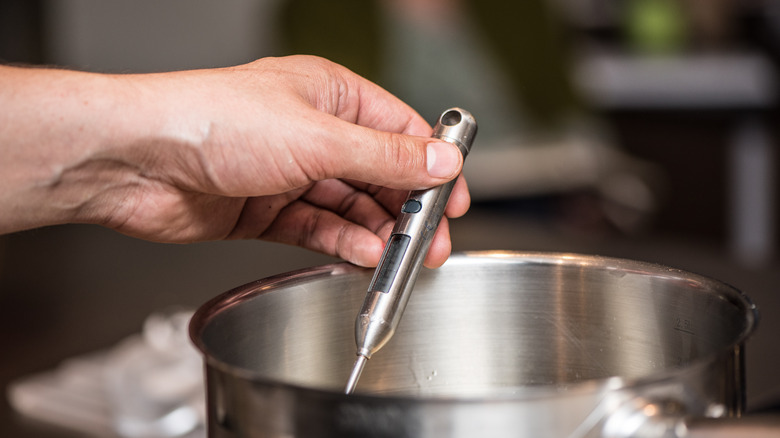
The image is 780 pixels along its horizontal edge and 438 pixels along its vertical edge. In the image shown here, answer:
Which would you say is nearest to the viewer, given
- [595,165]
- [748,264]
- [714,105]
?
[748,264]

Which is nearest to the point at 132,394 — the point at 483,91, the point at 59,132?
the point at 59,132

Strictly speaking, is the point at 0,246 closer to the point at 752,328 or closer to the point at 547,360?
the point at 547,360

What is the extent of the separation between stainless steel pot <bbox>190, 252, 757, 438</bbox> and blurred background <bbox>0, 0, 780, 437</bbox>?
1.45 m

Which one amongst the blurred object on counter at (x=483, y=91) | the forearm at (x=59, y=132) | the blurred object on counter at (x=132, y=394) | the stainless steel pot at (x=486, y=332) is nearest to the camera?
the stainless steel pot at (x=486, y=332)

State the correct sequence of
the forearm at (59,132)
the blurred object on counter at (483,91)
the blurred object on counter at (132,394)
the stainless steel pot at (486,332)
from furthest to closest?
the blurred object on counter at (483,91)
the blurred object on counter at (132,394)
the forearm at (59,132)
the stainless steel pot at (486,332)

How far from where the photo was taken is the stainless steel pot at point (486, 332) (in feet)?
1.22

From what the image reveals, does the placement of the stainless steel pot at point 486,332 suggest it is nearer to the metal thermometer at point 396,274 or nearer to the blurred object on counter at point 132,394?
the metal thermometer at point 396,274

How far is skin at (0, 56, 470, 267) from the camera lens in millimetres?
504

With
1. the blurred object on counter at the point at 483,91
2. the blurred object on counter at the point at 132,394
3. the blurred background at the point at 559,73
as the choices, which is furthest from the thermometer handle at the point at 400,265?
the blurred object on counter at the point at 483,91

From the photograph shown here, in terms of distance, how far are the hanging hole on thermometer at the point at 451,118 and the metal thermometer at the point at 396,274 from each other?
15 millimetres

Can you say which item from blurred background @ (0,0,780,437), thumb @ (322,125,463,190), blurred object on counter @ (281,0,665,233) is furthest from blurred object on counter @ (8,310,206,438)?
blurred object on counter @ (281,0,665,233)

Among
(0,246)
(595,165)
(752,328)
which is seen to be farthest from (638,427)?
(595,165)

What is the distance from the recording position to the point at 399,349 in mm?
504

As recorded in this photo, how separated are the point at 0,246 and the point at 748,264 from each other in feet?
4.38
